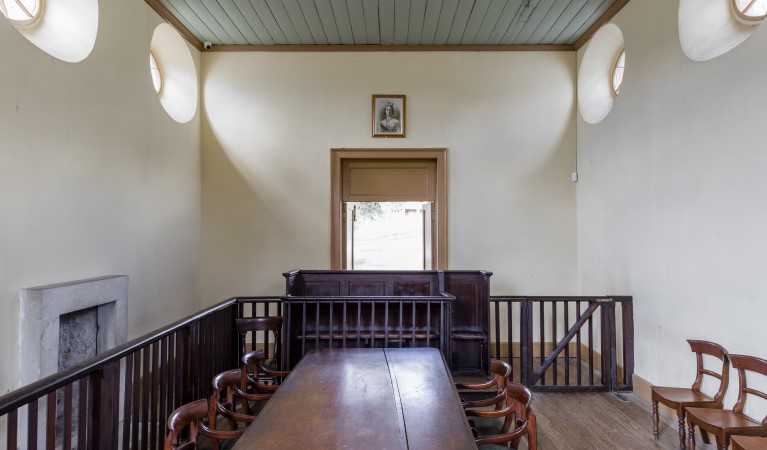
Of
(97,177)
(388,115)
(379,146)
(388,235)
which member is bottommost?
(388,235)

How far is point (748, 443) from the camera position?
2027 mm

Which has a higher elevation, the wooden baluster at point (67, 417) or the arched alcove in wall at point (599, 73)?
the arched alcove in wall at point (599, 73)

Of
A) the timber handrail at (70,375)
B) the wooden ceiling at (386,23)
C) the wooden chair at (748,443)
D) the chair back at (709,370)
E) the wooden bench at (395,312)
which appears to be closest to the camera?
the timber handrail at (70,375)

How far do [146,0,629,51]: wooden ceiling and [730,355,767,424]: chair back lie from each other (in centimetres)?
331

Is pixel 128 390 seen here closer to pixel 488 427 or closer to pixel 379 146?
pixel 488 427

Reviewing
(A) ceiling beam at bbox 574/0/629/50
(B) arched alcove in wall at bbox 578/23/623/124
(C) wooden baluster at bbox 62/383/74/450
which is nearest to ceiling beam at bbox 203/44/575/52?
(A) ceiling beam at bbox 574/0/629/50

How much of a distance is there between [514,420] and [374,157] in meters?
3.77

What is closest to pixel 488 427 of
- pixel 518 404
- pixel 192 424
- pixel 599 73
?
pixel 518 404

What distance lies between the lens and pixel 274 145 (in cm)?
518

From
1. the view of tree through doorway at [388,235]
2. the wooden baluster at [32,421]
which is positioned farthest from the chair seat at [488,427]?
the view of tree through doorway at [388,235]

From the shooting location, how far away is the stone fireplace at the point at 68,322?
2.55m

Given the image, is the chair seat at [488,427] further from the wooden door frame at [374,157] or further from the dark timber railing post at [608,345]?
the wooden door frame at [374,157]

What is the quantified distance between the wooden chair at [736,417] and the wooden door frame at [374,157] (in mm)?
2915

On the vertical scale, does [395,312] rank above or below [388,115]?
below
